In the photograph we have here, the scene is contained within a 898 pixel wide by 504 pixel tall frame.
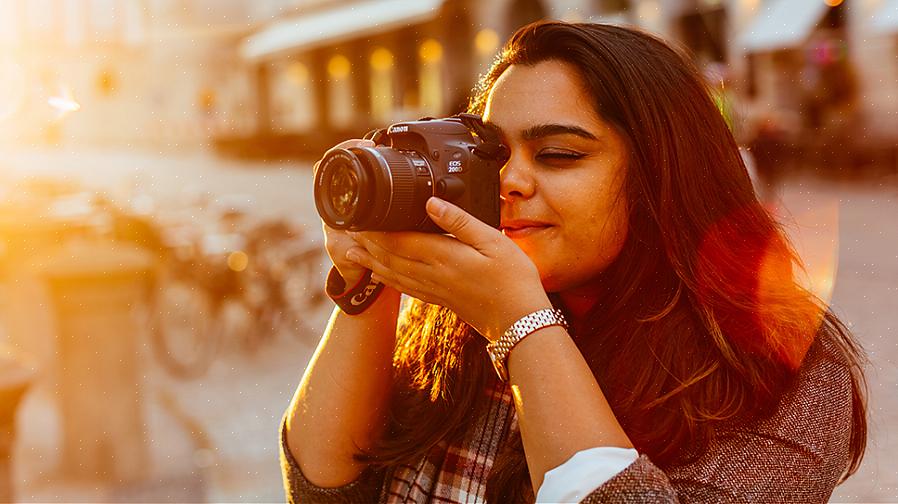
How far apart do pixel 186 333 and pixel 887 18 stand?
13619 mm

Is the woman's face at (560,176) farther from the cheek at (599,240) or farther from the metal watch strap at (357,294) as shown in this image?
the metal watch strap at (357,294)

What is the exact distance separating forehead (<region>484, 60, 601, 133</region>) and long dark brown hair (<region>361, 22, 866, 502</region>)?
→ 0.02 meters

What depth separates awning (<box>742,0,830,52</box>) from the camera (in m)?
17.1

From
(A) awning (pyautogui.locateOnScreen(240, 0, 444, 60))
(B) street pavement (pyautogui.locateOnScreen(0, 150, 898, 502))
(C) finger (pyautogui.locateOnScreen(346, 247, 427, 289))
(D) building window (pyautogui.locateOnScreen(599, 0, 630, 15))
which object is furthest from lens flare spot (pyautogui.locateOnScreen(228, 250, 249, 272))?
(D) building window (pyautogui.locateOnScreen(599, 0, 630, 15))

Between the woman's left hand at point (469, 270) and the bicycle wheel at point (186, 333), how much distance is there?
4.87 metres

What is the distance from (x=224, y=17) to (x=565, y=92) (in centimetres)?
3514

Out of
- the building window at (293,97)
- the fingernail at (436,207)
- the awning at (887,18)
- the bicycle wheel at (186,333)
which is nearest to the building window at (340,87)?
the building window at (293,97)

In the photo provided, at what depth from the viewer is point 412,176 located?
1.54 metres

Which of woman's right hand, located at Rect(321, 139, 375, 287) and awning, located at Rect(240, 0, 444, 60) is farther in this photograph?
awning, located at Rect(240, 0, 444, 60)

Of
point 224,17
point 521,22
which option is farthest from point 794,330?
point 224,17

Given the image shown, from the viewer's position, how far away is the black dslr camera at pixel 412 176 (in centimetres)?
152

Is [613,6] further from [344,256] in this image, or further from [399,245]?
[399,245]

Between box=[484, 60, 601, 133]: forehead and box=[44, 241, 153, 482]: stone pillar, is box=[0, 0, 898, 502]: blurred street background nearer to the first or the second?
box=[44, 241, 153, 482]: stone pillar

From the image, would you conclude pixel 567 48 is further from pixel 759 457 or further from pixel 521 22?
pixel 521 22
